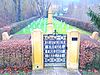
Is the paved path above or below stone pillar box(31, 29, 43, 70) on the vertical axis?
below

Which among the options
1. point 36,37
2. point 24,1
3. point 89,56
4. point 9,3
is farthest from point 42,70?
point 24,1

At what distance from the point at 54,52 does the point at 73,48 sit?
2.72ft

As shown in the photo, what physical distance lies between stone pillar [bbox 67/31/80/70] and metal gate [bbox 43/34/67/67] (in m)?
0.26

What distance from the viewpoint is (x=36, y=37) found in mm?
8664

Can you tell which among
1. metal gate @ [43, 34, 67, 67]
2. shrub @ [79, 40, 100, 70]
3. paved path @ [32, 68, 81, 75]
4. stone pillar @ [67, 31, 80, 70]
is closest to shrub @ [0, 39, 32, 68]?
paved path @ [32, 68, 81, 75]

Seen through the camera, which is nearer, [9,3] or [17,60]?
[17,60]

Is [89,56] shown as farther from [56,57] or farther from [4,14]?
[4,14]

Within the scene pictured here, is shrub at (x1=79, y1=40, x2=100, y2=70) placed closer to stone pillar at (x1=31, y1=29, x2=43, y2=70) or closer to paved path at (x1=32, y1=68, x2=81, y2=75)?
paved path at (x1=32, y1=68, x2=81, y2=75)

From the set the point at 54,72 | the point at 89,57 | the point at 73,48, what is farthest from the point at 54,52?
the point at 89,57

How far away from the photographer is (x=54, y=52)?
9.20 m

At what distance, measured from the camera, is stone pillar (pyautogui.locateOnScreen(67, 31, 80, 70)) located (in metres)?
8.76

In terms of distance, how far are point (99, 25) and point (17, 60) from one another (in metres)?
3.15

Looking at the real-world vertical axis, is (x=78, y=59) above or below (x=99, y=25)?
below

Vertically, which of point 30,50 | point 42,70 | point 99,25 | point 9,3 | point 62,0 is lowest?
point 42,70
